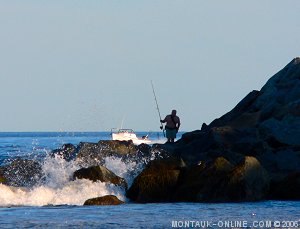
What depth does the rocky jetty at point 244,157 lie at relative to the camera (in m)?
19.1

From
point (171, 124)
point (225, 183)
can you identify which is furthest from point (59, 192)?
point (171, 124)

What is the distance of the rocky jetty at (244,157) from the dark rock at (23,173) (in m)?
4.16

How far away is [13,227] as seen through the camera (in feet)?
49.6

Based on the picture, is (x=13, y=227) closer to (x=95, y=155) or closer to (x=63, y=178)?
A: (x=63, y=178)

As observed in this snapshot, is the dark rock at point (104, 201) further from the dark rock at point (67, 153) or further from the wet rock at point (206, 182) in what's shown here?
the dark rock at point (67, 153)

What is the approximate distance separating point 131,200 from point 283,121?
685 cm

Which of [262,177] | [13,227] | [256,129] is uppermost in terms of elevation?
[256,129]

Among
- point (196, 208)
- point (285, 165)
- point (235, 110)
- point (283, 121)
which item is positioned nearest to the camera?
point (196, 208)

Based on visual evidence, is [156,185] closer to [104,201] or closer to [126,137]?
[104,201]

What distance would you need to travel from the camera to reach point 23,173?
24.7 meters

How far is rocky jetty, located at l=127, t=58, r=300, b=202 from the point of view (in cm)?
1912

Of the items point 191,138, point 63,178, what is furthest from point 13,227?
point 191,138

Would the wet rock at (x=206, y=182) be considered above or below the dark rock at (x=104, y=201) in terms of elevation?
above

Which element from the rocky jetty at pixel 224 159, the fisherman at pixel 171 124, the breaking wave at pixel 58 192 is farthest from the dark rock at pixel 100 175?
the fisherman at pixel 171 124
